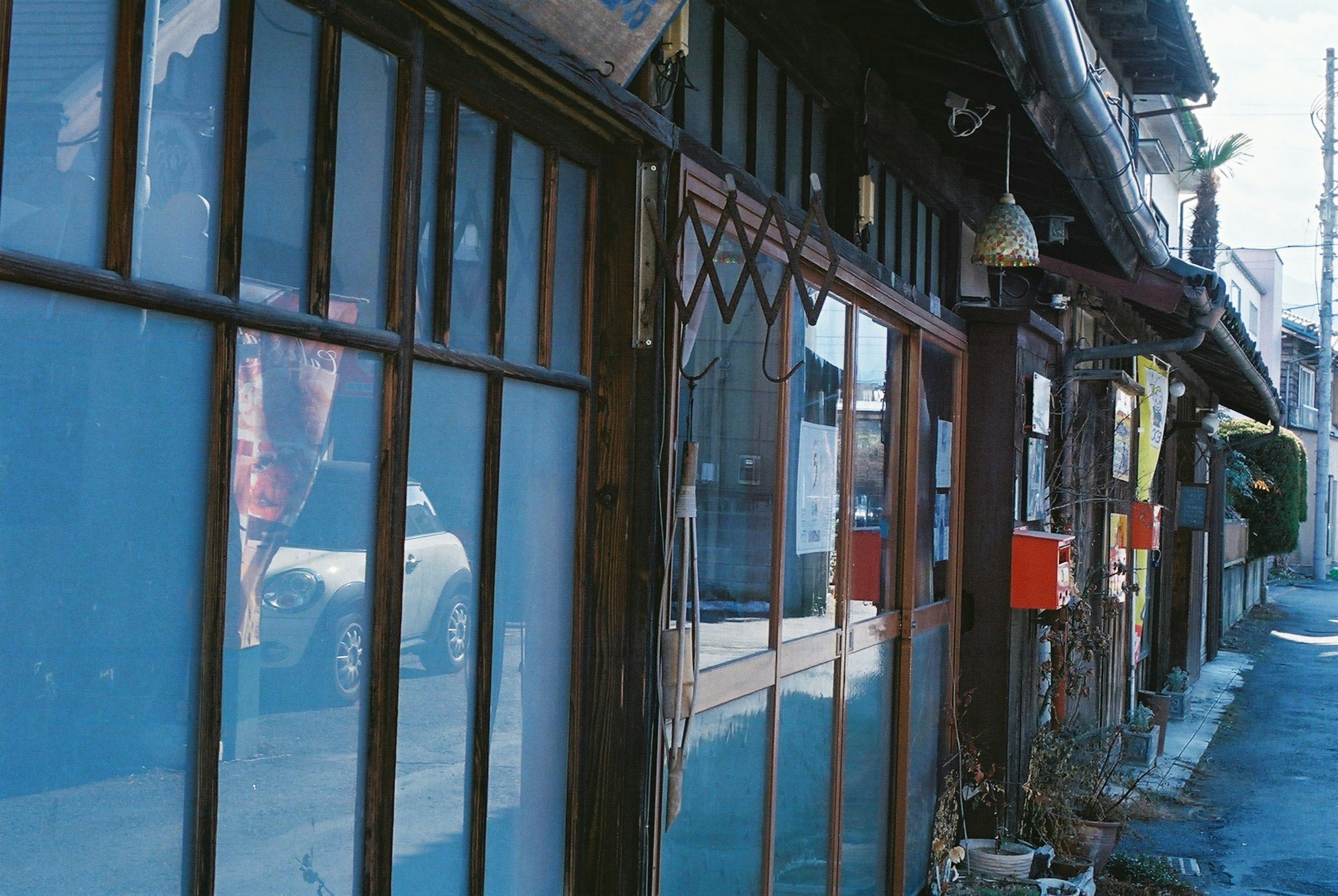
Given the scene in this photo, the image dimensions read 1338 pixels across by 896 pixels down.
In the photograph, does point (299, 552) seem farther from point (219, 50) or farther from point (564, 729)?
point (564, 729)

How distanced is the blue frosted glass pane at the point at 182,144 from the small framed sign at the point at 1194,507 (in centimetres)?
1470

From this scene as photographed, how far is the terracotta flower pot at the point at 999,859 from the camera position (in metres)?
6.39

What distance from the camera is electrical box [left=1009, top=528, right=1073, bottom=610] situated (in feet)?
21.6

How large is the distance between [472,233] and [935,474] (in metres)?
4.10

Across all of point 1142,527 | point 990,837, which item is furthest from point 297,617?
point 1142,527

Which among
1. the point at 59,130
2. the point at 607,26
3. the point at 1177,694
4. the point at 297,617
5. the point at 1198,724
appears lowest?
the point at 1198,724

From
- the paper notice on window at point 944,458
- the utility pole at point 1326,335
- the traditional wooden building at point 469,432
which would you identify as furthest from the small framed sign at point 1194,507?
the utility pole at point 1326,335

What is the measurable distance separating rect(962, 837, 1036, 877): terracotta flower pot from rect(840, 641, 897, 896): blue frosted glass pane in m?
0.78

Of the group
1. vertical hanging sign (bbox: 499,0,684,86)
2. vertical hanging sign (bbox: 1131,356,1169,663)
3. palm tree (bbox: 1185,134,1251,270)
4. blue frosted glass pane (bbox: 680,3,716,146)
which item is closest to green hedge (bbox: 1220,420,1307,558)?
palm tree (bbox: 1185,134,1251,270)

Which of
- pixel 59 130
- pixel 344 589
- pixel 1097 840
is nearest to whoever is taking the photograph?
pixel 59 130

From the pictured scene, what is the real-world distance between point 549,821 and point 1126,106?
38.0 ft

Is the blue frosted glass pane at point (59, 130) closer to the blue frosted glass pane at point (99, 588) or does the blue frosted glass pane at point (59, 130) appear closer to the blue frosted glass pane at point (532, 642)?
the blue frosted glass pane at point (99, 588)

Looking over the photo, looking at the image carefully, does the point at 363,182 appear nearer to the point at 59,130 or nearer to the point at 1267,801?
the point at 59,130

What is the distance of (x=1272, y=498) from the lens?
28.2 m
